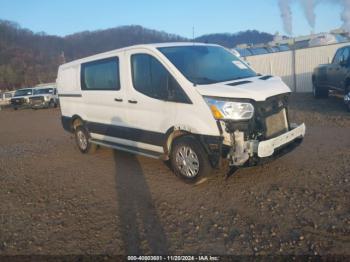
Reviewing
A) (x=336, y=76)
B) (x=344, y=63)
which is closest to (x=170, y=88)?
(x=344, y=63)

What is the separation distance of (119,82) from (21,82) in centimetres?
7526

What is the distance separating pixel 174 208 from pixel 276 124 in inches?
79.7

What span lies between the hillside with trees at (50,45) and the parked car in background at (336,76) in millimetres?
55982

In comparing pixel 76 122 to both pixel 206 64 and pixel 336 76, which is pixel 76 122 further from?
pixel 336 76

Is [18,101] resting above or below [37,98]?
below

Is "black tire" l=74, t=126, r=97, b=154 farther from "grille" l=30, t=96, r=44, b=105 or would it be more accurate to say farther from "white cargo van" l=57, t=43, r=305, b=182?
"grille" l=30, t=96, r=44, b=105

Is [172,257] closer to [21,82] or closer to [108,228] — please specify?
[108,228]

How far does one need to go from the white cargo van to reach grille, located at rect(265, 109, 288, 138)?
0.05ft

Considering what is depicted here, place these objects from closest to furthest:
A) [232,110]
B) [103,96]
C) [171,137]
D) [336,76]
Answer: [232,110], [171,137], [103,96], [336,76]

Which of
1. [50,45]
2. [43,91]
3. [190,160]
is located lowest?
[190,160]

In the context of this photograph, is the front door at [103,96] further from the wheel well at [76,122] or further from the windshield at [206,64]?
the windshield at [206,64]

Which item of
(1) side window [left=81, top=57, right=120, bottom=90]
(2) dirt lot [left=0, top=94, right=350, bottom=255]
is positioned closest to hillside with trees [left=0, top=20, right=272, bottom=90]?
(1) side window [left=81, top=57, right=120, bottom=90]

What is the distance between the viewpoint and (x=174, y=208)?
184 inches

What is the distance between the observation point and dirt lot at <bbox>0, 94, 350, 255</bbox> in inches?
146
